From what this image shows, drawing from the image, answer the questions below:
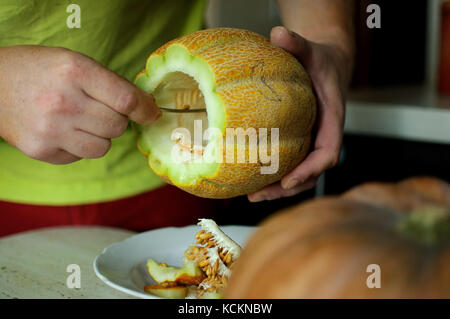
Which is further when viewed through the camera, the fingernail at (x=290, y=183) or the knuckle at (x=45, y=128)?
the fingernail at (x=290, y=183)

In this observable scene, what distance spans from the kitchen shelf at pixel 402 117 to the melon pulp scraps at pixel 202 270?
3.55 feet

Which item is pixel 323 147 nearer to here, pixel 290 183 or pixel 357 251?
pixel 290 183

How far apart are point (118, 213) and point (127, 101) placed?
1.59 ft

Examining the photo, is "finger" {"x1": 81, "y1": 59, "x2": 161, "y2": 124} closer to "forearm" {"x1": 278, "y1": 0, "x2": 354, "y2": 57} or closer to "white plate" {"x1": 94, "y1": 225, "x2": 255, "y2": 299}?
"white plate" {"x1": 94, "y1": 225, "x2": 255, "y2": 299}

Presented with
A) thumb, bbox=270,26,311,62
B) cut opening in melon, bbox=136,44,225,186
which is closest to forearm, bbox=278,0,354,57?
thumb, bbox=270,26,311,62

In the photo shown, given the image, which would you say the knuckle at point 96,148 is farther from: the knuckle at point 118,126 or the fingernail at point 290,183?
the fingernail at point 290,183

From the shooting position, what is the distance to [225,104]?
0.66m

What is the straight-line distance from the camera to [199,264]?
69 cm

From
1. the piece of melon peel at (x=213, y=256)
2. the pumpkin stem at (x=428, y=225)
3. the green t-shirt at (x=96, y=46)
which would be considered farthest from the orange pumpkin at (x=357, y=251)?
the green t-shirt at (x=96, y=46)

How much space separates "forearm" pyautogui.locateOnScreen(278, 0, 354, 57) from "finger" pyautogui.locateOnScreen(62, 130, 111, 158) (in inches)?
18.2

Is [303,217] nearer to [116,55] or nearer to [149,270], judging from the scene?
[149,270]

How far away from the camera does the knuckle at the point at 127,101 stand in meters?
0.63

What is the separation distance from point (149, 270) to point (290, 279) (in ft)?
1.32
